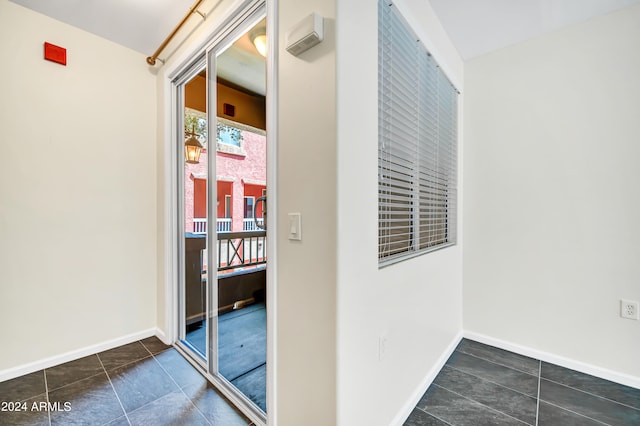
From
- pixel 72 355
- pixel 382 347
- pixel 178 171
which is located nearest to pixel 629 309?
pixel 382 347

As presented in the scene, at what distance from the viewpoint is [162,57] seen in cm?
227

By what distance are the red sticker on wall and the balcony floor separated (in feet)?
7.53

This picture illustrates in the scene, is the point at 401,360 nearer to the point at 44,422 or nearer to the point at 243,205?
the point at 243,205

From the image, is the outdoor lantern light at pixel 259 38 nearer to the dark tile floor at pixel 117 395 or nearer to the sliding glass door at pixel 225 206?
the sliding glass door at pixel 225 206

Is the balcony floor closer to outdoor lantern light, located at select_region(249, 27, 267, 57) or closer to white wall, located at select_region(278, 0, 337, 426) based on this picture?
white wall, located at select_region(278, 0, 337, 426)

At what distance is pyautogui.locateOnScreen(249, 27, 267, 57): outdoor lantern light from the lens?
1.60 m

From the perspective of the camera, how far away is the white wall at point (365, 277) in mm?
1014

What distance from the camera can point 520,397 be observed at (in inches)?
64.4

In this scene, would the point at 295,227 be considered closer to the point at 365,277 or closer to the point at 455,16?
the point at 365,277

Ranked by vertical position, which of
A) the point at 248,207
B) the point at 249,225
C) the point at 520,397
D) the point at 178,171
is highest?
the point at 178,171

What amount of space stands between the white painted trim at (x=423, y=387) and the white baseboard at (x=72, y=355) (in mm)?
1956

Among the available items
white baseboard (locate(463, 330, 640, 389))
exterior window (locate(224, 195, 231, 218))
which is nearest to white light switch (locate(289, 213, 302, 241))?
exterior window (locate(224, 195, 231, 218))

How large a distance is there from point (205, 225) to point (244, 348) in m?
1.01

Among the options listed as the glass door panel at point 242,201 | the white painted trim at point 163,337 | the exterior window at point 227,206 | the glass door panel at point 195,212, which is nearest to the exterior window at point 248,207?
the glass door panel at point 242,201
